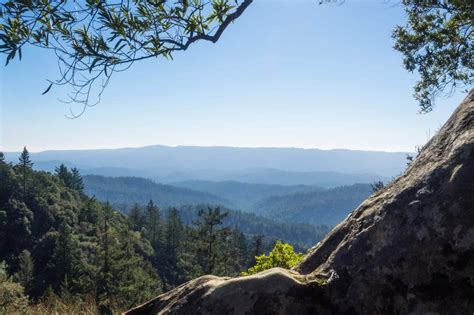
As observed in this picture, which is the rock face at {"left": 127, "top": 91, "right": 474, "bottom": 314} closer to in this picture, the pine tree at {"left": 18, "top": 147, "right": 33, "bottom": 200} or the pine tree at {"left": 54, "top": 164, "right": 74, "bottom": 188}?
the pine tree at {"left": 18, "top": 147, "right": 33, "bottom": 200}

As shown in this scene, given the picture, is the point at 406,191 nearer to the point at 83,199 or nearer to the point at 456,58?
the point at 456,58

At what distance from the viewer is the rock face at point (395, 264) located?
297cm

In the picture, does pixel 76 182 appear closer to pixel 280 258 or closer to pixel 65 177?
pixel 65 177

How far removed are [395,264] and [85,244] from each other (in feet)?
345

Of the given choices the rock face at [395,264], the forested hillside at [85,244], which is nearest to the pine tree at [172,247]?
the forested hillside at [85,244]

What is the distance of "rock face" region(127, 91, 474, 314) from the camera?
2967 mm

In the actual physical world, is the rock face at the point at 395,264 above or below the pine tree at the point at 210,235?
above

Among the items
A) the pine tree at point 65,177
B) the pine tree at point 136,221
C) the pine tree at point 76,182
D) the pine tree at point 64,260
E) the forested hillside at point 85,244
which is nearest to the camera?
the forested hillside at point 85,244

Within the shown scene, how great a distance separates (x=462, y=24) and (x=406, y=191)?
6321 mm

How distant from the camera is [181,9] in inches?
165

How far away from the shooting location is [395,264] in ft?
10.2

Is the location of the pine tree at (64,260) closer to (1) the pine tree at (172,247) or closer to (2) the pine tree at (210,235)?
(2) the pine tree at (210,235)

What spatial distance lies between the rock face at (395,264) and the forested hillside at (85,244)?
42842 millimetres

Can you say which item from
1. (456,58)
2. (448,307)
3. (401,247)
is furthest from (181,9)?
(456,58)
